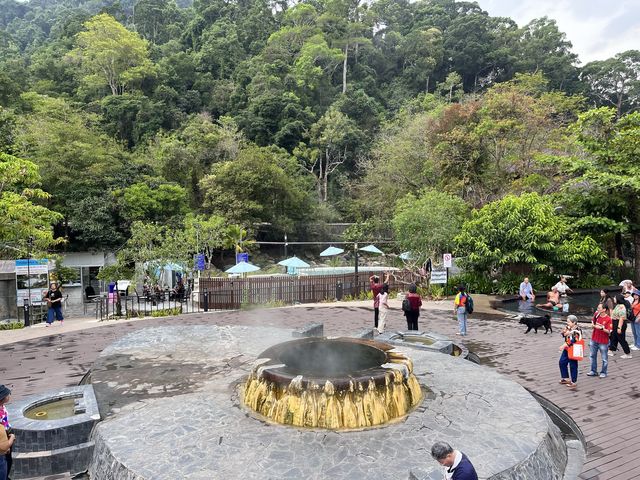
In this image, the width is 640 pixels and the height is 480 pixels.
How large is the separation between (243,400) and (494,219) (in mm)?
17340

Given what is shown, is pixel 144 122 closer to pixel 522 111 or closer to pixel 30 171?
pixel 30 171

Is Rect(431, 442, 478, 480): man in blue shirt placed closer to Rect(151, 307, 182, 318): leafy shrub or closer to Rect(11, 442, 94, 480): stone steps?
Rect(11, 442, 94, 480): stone steps

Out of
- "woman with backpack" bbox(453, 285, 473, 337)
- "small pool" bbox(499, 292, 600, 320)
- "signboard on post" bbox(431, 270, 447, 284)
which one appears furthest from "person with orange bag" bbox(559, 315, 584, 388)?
"signboard on post" bbox(431, 270, 447, 284)

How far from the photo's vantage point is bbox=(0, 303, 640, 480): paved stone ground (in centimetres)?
670

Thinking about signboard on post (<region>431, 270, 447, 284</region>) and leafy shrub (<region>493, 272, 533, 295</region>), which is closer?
signboard on post (<region>431, 270, 447, 284</region>)

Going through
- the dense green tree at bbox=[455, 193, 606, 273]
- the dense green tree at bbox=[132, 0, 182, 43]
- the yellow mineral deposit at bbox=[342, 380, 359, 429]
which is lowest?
the yellow mineral deposit at bbox=[342, 380, 359, 429]

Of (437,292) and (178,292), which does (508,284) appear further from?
(178,292)

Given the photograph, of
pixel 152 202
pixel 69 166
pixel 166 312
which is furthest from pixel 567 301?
pixel 69 166

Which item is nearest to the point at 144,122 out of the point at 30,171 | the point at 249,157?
the point at 249,157

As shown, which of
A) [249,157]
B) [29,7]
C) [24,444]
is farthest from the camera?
[29,7]

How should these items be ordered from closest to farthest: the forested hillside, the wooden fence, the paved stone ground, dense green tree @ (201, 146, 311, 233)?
the paved stone ground
the wooden fence
the forested hillside
dense green tree @ (201, 146, 311, 233)

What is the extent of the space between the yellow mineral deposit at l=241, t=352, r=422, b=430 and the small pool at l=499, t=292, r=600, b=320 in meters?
11.4

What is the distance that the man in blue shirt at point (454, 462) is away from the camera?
147 inches

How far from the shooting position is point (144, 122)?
44250 mm
